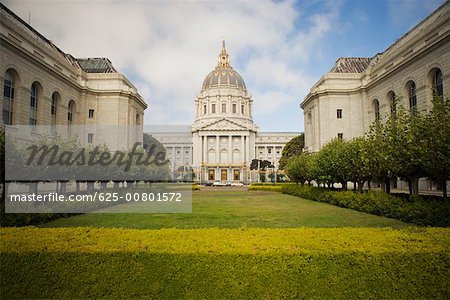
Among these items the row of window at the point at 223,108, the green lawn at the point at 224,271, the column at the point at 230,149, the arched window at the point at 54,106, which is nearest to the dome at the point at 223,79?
the row of window at the point at 223,108

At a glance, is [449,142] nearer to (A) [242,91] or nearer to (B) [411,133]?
(B) [411,133]

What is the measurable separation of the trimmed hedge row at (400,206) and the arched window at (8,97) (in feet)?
95.9

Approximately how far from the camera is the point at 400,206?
13773 millimetres

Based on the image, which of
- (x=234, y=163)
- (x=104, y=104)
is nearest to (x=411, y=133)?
(x=104, y=104)

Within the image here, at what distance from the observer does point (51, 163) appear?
1527cm

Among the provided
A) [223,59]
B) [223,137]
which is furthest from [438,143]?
[223,59]

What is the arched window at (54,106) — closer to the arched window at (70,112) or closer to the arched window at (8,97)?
the arched window at (70,112)

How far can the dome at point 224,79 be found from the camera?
340 ft

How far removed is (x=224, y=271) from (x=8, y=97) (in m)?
32.5

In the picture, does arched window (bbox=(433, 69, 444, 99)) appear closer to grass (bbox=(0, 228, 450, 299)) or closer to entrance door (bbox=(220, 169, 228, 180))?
grass (bbox=(0, 228, 450, 299))

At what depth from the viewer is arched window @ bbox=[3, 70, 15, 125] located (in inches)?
1136

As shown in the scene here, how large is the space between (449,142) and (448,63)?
21669mm

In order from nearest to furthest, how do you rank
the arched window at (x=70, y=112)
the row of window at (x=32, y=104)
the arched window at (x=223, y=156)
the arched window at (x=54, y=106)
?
the row of window at (x=32, y=104), the arched window at (x=54, y=106), the arched window at (x=70, y=112), the arched window at (x=223, y=156)

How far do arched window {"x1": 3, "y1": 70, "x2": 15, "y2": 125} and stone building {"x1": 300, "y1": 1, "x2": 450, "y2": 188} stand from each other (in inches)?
1347
